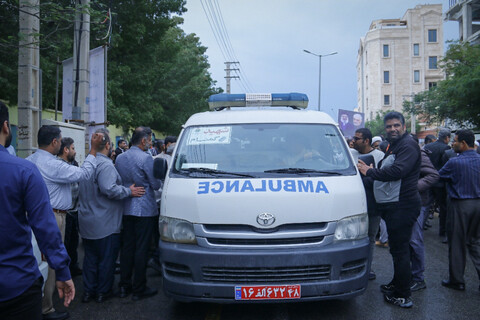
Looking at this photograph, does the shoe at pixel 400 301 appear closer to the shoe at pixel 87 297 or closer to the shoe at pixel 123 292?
the shoe at pixel 123 292

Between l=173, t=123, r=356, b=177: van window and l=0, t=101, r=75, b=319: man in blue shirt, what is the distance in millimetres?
2125

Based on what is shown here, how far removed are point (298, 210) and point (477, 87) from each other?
63.4 ft

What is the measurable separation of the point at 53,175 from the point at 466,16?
34.9 meters

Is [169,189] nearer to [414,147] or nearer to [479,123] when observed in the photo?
[414,147]

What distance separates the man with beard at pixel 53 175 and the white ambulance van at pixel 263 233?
1072 millimetres

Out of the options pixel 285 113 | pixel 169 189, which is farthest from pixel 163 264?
pixel 285 113

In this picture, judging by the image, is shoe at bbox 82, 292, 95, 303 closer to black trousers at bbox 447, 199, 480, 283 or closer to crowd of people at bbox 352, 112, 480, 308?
crowd of people at bbox 352, 112, 480, 308

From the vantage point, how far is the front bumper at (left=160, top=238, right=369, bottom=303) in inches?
140

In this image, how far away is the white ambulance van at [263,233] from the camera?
359 centimetres

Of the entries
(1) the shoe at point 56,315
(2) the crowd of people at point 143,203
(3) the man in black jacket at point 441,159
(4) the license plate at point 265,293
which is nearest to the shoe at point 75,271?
(2) the crowd of people at point 143,203

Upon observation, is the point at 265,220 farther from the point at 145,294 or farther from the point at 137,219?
the point at 145,294

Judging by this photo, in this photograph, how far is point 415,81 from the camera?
60031 mm

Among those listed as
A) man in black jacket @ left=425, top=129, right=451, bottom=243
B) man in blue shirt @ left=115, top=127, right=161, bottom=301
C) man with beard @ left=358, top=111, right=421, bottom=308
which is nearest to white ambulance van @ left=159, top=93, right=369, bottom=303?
man with beard @ left=358, top=111, right=421, bottom=308

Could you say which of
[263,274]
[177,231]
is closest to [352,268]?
[263,274]
